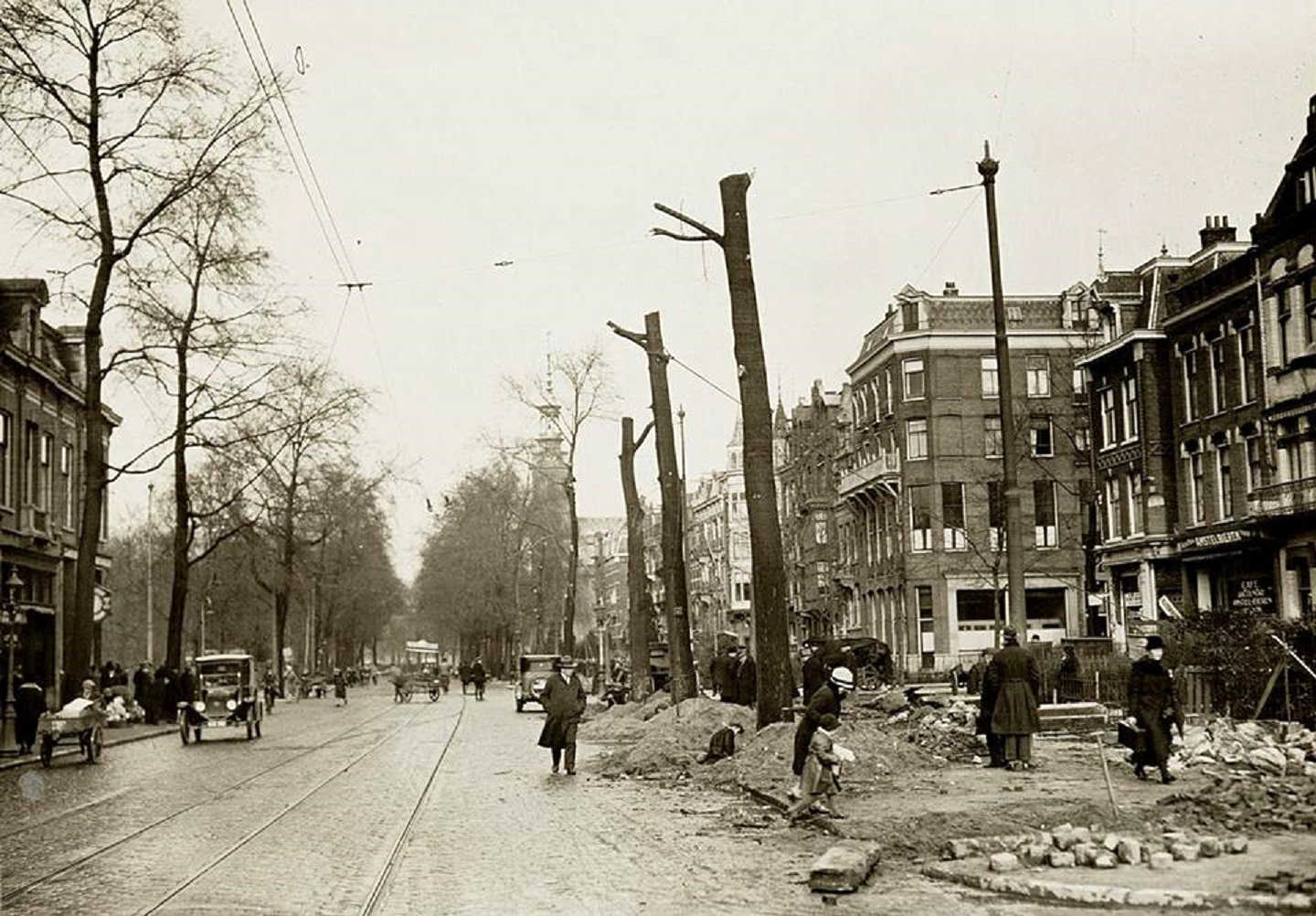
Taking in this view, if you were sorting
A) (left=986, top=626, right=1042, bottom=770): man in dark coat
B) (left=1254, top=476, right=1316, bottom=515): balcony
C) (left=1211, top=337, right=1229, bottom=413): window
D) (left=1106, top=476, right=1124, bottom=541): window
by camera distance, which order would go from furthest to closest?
1. (left=1106, top=476, right=1124, bottom=541): window
2. (left=1211, top=337, right=1229, bottom=413): window
3. (left=1254, top=476, right=1316, bottom=515): balcony
4. (left=986, top=626, right=1042, bottom=770): man in dark coat

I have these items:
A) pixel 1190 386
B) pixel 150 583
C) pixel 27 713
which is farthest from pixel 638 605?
pixel 150 583

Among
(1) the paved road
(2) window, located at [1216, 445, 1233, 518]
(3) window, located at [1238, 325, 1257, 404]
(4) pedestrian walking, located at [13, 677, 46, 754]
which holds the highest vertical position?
(3) window, located at [1238, 325, 1257, 404]

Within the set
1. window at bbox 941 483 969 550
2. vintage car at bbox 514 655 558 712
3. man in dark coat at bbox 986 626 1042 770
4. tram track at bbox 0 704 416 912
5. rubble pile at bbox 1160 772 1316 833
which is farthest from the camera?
window at bbox 941 483 969 550

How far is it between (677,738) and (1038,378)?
1871 inches

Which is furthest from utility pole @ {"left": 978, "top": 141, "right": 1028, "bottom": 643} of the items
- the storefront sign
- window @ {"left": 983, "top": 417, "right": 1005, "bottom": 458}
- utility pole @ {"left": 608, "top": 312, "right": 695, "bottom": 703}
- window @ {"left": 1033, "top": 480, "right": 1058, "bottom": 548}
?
window @ {"left": 1033, "top": 480, "right": 1058, "bottom": 548}

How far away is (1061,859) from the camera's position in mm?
11812

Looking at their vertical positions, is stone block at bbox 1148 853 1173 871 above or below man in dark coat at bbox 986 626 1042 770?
below

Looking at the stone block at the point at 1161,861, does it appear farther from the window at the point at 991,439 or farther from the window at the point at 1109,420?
the window at the point at 991,439

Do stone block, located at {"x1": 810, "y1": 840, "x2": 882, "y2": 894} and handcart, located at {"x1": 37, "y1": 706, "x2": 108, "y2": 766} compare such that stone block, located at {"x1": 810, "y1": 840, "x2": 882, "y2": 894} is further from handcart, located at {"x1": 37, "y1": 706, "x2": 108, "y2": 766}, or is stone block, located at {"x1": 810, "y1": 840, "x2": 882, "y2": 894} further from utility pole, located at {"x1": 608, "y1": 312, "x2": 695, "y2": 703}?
utility pole, located at {"x1": 608, "y1": 312, "x2": 695, "y2": 703}

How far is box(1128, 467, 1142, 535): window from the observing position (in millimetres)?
52562

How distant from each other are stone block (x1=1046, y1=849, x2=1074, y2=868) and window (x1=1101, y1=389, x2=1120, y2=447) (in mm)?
44395

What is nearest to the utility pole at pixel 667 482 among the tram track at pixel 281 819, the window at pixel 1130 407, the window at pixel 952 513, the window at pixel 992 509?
the tram track at pixel 281 819

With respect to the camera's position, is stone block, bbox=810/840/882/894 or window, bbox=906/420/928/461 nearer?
stone block, bbox=810/840/882/894

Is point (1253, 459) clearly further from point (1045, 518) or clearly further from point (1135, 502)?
point (1045, 518)
